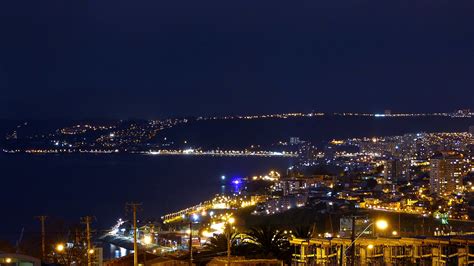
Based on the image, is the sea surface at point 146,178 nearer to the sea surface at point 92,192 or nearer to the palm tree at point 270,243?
the sea surface at point 92,192

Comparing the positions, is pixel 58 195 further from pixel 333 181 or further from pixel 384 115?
pixel 384 115

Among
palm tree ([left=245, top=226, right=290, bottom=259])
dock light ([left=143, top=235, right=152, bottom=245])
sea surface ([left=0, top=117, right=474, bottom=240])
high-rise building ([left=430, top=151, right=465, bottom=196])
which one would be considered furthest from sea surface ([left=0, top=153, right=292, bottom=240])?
palm tree ([left=245, top=226, right=290, bottom=259])

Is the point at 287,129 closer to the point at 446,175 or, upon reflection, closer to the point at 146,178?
the point at 146,178

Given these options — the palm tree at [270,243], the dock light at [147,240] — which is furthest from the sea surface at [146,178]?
the palm tree at [270,243]

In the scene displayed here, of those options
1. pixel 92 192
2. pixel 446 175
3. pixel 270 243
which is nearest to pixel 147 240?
pixel 270 243

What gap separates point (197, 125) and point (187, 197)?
258ft

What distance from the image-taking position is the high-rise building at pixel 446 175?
38.6 meters

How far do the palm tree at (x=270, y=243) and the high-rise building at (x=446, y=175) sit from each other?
1073 inches

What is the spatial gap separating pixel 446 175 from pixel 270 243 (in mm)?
30448

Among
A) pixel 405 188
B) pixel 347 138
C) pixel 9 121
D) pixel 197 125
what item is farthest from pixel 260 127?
pixel 405 188

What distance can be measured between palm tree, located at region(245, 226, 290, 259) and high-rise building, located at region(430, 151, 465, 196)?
89.4 ft

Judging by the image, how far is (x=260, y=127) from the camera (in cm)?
12531

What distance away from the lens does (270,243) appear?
1177cm

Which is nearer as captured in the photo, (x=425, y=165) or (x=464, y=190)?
(x=464, y=190)
